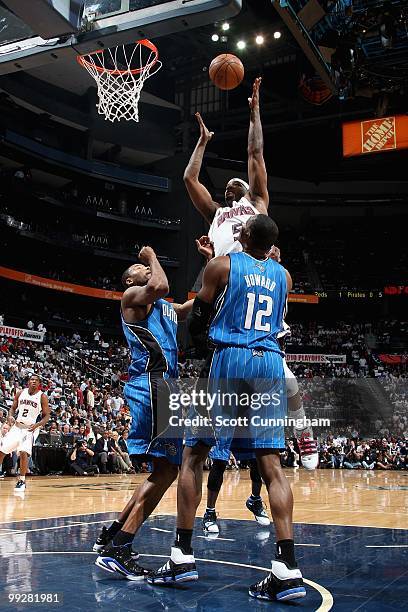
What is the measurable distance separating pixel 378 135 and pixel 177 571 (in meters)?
15.2

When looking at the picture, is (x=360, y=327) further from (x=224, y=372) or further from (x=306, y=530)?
(x=224, y=372)

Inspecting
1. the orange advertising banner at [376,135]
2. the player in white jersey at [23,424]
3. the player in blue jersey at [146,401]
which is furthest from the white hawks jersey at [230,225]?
the orange advertising banner at [376,135]

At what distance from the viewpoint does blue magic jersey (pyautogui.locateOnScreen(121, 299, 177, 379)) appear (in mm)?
3787

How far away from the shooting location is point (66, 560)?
3.63 metres

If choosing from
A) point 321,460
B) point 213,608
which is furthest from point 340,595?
point 321,460

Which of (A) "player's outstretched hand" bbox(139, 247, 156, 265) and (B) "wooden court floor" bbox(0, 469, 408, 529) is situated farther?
(B) "wooden court floor" bbox(0, 469, 408, 529)

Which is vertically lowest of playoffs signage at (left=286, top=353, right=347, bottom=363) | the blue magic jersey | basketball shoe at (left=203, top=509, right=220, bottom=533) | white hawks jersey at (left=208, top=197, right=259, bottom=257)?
basketball shoe at (left=203, top=509, right=220, bottom=533)

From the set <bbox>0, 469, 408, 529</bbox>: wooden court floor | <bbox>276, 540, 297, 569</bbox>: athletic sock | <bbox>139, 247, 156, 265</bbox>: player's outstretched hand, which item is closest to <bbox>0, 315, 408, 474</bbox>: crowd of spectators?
<bbox>0, 469, 408, 529</bbox>: wooden court floor

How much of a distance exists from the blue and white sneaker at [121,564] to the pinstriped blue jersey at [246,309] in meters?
1.22

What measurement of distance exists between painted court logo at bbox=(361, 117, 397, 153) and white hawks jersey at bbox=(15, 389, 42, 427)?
11.0 metres

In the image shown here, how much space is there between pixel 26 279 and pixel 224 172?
1207 cm

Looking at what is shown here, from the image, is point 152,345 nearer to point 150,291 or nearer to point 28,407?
point 150,291

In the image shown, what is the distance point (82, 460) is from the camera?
548 inches

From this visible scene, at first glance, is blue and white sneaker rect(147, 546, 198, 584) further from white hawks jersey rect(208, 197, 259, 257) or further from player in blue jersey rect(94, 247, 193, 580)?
white hawks jersey rect(208, 197, 259, 257)
